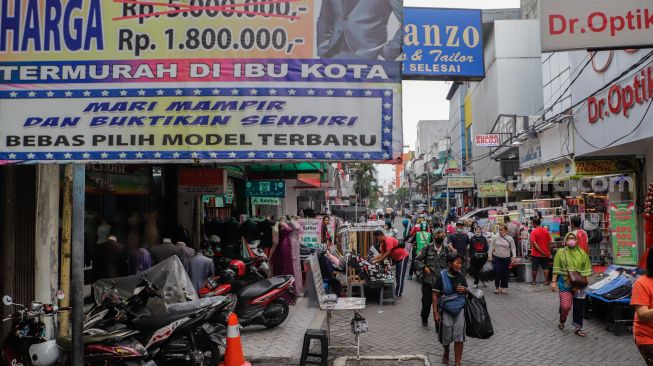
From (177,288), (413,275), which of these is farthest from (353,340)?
(413,275)

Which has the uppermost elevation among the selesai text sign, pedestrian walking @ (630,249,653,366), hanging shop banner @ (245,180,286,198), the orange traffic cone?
the selesai text sign

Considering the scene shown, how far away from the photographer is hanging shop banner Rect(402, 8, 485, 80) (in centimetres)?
761

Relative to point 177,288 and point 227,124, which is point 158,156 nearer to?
point 227,124

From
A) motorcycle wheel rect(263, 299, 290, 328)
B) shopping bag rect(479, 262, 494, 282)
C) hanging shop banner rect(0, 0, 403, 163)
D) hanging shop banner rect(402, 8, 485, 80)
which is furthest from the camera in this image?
shopping bag rect(479, 262, 494, 282)

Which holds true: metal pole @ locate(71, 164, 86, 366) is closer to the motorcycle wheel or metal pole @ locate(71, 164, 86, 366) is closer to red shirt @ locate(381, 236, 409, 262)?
the motorcycle wheel

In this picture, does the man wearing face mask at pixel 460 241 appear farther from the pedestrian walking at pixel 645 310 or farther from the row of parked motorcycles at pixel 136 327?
the pedestrian walking at pixel 645 310

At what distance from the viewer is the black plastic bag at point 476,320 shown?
243 inches

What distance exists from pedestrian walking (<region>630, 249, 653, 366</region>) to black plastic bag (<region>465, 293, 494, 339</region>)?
1907 millimetres

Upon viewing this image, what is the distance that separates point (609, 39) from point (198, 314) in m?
6.59

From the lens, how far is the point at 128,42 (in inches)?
185

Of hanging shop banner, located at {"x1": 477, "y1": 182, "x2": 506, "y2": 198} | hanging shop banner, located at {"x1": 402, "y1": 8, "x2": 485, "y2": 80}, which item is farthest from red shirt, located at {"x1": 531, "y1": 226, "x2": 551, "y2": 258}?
hanging shop banner, located at {"x1": 477, "y1": 182, "x2": 506, "y2": 198}

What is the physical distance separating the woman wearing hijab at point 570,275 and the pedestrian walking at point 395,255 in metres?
3.65

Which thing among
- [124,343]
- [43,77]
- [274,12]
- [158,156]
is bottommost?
[124,343]

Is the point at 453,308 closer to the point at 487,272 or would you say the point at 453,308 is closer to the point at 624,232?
the point at 487,272
